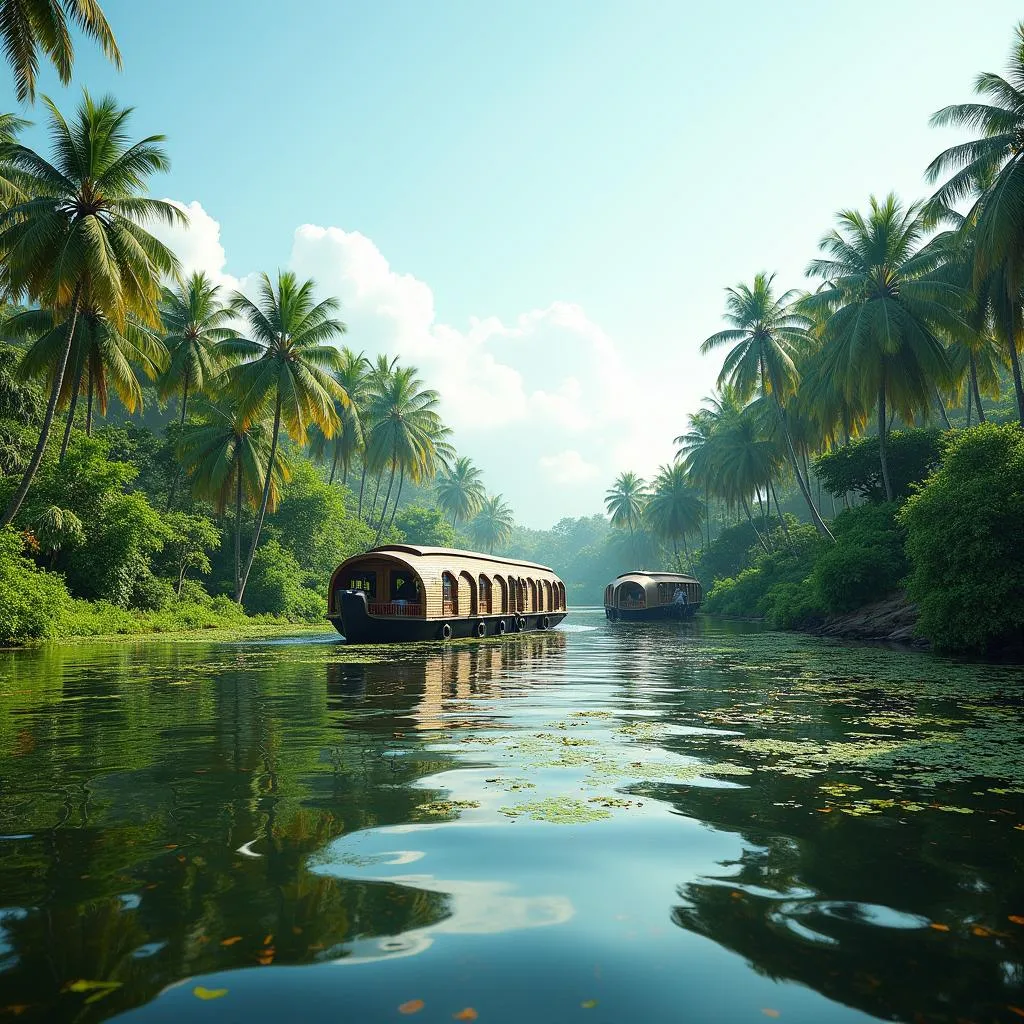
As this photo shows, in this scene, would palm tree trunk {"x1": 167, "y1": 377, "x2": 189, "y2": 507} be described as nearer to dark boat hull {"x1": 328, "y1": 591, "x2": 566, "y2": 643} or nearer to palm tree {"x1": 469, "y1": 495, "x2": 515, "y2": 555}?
dark boat hull {"x1": 328, "y1": 591, "x2": 566, "y2": 643}

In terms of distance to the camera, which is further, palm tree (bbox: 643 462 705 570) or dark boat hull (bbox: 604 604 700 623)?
palm tree (bbox: 643 462 705 570)

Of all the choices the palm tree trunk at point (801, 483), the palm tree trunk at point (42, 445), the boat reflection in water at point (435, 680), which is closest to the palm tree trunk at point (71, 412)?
the palm tree trunk at point (42, 445)

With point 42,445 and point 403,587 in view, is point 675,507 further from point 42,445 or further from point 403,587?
point 42,445

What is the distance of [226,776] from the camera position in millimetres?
6383

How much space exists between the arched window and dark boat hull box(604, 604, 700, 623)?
20.5 m

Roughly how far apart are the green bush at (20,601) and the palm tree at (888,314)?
28.4 meters

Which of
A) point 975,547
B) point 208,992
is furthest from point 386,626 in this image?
point 208,992

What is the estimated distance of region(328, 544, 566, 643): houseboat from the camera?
22.2 m

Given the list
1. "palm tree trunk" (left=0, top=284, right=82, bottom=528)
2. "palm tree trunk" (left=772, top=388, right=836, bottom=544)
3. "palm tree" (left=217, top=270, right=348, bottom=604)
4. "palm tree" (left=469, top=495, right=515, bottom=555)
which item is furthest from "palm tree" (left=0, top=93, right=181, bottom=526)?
"palm tree" (left=469, top=495, right=515, bottom=555)

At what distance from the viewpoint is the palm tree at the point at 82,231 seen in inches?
862

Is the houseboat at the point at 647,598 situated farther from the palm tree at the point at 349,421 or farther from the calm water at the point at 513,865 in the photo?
the calm water at the point at 513,865

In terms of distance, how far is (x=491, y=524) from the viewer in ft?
355

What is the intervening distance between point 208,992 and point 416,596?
847 inches

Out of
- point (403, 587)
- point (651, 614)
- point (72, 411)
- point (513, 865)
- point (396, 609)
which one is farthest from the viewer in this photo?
point (651, 614)
